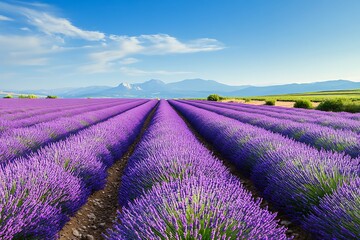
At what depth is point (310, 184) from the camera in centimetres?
299

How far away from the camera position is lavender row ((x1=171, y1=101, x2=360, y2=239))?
→ 7.29 feet

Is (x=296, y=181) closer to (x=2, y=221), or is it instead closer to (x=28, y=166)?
(x=2, y=221)

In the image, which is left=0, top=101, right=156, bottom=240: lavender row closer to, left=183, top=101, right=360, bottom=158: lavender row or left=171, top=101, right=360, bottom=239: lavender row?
left=171, top=101, right=360, bottom=239: lavender row

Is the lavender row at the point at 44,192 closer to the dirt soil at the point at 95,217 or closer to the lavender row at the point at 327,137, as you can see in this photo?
the dirt soil at the point at 95,217

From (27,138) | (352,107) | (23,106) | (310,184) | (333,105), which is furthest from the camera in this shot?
(333,105)

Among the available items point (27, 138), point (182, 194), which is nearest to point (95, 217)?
point (182, 194)

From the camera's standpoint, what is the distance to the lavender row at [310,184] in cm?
222

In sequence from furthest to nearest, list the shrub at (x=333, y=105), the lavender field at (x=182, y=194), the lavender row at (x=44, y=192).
→ the shrub at (x=333, y=105)
the lavender row at (x=44, y=192)
the lavender field at (x=182, y=194)

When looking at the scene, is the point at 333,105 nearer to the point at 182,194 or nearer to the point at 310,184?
the point at 310,184

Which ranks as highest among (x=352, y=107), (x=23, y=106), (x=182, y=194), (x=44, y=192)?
(x=182, y=194)

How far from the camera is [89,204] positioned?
156 inches

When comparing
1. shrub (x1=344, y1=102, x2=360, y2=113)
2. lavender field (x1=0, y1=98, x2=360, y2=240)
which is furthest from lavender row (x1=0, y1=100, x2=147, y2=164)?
shrub (x1=344, y1=102, x2=360, y2=113)

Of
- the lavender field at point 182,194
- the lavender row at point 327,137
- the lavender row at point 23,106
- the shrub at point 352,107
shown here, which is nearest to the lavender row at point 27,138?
the lavender field at point 182,194

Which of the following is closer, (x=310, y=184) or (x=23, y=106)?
(x=310, y=184)
